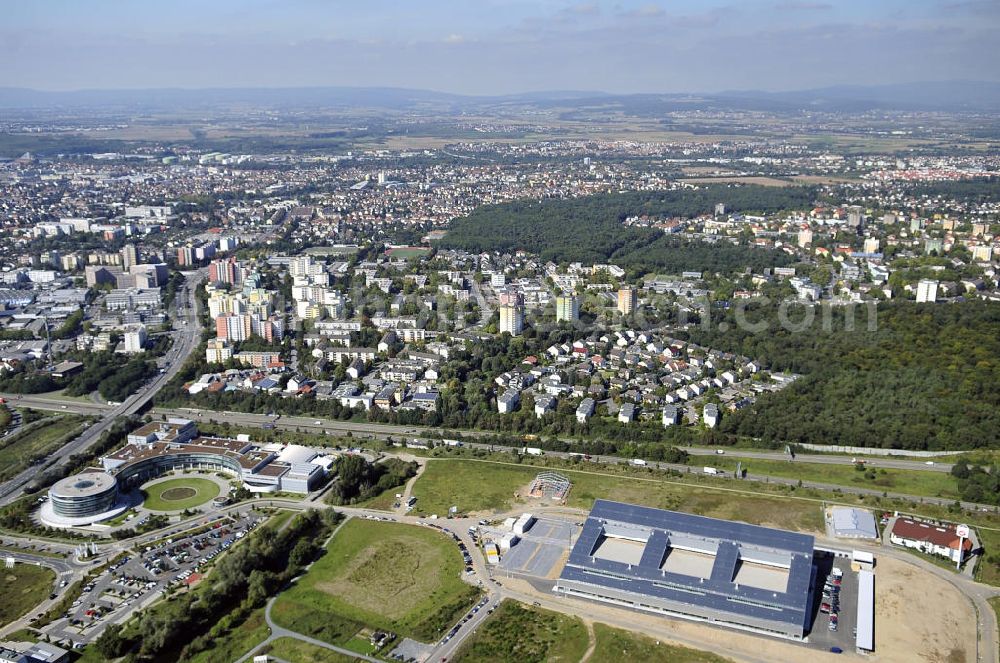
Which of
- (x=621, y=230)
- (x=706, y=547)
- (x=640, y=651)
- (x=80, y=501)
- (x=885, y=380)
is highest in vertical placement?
(x=621, y=230)

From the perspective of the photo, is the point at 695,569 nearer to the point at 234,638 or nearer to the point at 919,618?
the point at 919,618

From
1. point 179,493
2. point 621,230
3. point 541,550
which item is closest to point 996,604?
point 541,550

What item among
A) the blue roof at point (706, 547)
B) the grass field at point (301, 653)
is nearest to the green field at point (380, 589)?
the grass field at point (301, 653)

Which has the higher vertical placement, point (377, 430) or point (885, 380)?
point (885, 380)

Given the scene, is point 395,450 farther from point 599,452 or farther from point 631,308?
point 631,308

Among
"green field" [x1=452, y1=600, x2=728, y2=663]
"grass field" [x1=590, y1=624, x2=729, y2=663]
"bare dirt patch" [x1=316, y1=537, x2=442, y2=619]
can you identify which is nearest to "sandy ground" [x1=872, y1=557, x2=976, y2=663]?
"grass field" [x1=590, y1=624, x2=729, y2=663]

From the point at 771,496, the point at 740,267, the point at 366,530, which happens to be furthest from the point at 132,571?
the point at 740,267

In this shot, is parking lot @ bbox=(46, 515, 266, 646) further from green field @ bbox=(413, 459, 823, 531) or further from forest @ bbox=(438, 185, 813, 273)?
forest @ bbox=(438, 185, 813, 273)
